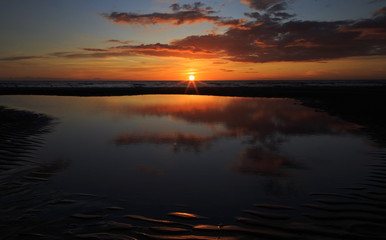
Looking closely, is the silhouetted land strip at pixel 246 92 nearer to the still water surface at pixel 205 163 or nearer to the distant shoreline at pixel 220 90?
the distant shoreline at pixel 220 90

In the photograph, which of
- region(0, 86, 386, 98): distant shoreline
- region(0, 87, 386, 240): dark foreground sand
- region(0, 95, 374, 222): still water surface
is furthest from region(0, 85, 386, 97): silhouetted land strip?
region(0, 87, 386, 240): dark foreground sand

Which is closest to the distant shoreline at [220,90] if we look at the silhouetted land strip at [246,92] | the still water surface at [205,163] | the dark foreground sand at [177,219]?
the silhouetted land strip at [246,92]

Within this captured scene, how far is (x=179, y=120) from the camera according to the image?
17281 mm

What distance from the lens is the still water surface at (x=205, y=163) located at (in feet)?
19.4

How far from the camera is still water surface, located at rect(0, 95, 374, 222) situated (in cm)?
590

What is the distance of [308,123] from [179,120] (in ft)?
27.9

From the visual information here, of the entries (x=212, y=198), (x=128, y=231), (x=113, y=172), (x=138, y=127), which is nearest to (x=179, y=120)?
(x=138, y=127)

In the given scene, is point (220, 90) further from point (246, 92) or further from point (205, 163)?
point (205, 163)

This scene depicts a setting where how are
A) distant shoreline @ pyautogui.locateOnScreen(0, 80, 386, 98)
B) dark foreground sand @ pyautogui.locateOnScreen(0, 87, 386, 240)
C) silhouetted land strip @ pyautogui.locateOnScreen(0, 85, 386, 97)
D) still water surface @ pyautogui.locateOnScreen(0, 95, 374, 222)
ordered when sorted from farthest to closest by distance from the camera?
distant shoreline @ pyautogui.locateOnScreen(0, 80, 386, 98) → silhouetted land strip @ pyautogui.locateOnScreen(0, 85, 386, 97) → still water surface @ pyautogui.locateOnScreen(0, 95, 374, 222) → dark foreground sand @ pyautogui.locateOnScreen(0, 87, 386, 240)

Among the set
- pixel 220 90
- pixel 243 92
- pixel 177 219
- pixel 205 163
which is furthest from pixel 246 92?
pixel 177 219

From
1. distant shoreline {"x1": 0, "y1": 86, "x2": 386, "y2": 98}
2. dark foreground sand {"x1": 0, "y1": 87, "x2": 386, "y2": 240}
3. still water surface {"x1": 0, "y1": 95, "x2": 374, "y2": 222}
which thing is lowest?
dark foreground sand {"x1": 0, "y1": 87, "x2": 386, "y2": 240}

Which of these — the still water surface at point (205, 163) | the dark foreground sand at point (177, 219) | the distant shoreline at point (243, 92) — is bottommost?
the dark foreground sand at point (177, 219)

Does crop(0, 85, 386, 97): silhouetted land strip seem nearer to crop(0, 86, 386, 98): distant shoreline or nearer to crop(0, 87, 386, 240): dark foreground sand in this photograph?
crop(0, 86, 386, 98): distant shoreline

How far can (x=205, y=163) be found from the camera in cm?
839
